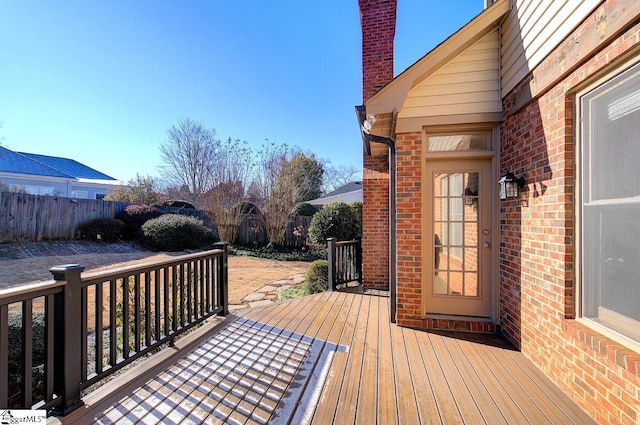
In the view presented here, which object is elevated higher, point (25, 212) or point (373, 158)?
point (373, 158)

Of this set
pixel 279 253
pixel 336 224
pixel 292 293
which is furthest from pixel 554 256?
pixel 279 253

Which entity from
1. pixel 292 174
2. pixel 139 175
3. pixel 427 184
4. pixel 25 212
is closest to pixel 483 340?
pixel 427 184

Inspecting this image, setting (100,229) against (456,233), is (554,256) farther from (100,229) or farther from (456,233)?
(100,229)

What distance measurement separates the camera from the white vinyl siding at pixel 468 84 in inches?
122

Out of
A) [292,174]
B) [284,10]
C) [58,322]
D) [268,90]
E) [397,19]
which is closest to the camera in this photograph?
[58,322]

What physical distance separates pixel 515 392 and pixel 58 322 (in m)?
3.30

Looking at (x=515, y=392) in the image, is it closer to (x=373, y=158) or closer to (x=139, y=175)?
(x=373, y=158)

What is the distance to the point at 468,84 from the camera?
10.3 ft

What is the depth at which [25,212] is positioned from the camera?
9852 millimetres

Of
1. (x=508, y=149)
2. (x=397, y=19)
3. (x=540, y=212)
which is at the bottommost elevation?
(x=540, y=212)

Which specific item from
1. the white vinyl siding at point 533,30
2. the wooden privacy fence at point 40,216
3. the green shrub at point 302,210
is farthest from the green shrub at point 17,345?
the green shrub at point 302,210

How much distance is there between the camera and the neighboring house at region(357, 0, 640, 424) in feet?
5.42

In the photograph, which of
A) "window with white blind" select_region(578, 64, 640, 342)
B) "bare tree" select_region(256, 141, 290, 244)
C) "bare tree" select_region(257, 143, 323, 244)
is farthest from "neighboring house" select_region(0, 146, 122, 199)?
"window with white blind" select_region(578, 64, 640, 342)

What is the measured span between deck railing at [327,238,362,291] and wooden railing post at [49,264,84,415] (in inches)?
145
